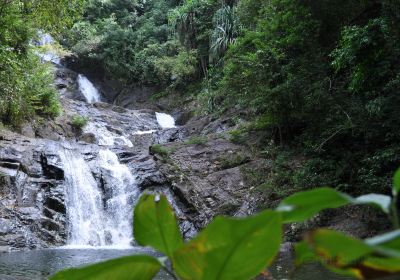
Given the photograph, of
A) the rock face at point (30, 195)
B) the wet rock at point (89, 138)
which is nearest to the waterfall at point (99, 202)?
the rock face at point (30, 195)

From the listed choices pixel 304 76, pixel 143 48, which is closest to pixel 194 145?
pixel 304 76

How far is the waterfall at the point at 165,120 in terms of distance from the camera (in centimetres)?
1944

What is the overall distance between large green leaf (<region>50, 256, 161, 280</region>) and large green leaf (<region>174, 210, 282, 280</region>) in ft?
0.22

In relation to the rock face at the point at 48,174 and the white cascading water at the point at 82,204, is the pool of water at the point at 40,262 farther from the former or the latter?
the white cascading water at the point at 82,204

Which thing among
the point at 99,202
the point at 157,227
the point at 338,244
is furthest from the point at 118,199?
the point at 338,244

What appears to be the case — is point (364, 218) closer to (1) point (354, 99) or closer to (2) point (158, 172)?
(1) point (354, 99)

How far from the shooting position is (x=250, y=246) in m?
0.57

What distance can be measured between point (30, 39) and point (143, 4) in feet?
53.1

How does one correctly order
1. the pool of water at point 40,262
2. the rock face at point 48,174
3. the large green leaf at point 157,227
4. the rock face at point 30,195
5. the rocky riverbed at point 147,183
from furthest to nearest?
the rock face at point 48,174
the rock face at point 30,195
the rocky riverbed at point 147,183
the pool of water at point 40,262
the large green leaf at point 157,227

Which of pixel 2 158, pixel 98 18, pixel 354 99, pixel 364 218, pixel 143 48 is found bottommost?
pixel 364 218

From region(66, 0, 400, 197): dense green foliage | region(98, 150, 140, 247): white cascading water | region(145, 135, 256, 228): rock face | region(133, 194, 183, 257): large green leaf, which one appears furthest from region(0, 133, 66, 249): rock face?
region(133, 194, 183, 257): large green leaf

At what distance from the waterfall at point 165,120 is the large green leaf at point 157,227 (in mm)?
18553

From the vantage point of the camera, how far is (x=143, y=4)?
2848cm

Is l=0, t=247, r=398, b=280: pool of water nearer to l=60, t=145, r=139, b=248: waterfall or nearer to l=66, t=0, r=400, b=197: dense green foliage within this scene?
l=60, t=145, r=139, b=248: waterfall
